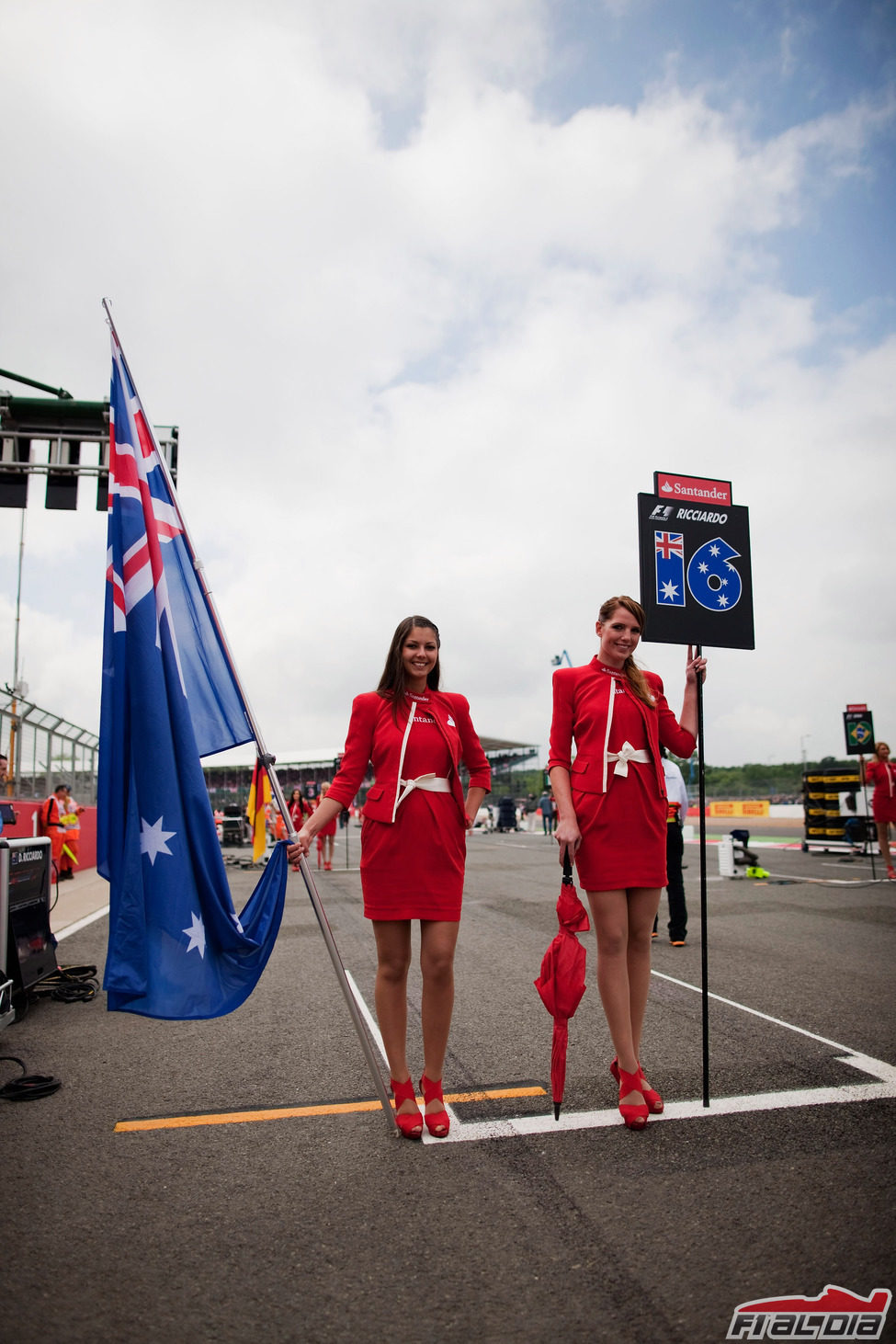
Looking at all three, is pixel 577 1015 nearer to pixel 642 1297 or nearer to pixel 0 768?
pixel 642 1297

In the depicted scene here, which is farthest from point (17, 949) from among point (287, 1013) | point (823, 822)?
point (823, 822)

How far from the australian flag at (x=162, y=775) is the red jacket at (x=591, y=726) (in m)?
1.23

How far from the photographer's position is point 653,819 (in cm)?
338

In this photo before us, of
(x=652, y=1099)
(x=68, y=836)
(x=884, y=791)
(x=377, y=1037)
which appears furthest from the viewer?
(x=68, y=836)

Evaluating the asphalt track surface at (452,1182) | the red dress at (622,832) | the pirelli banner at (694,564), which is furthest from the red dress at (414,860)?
the pirelli banner at (694,564)

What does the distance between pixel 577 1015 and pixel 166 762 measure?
9.37 feet

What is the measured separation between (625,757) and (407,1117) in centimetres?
159

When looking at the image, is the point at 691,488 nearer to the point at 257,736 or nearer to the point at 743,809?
the point at 257,736

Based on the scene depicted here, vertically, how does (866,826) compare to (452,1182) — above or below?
→ above

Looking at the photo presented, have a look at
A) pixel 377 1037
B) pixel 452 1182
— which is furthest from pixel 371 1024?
pixel 452 1182

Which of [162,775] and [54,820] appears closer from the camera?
[162,775]

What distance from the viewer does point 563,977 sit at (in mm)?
3098

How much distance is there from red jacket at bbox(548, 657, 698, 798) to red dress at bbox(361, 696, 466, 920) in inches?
21.8

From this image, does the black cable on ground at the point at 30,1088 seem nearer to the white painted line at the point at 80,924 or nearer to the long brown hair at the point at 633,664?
the long brown hair at the point at 633,664
